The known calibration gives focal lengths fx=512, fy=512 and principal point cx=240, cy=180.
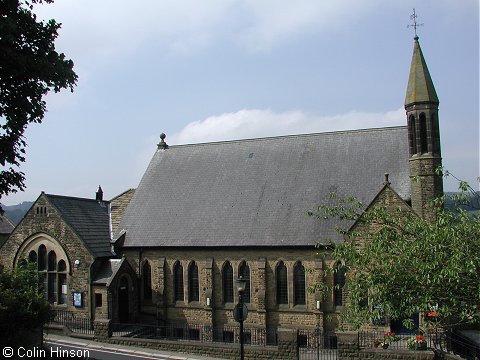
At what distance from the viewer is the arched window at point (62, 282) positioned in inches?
1247

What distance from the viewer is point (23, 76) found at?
15703 millimetres

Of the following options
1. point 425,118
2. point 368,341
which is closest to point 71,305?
point 368,341

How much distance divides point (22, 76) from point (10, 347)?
10.0 metres

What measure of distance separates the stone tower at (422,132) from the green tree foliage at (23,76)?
1750 centimetres

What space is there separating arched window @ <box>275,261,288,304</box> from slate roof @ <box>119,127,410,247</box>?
58.0 inches

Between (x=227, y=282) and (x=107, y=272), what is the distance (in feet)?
Result: 24.1

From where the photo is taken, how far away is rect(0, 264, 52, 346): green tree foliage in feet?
61.0

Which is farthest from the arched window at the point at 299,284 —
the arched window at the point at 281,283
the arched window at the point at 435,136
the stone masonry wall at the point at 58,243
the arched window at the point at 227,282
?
the stone masonry wall at the point at 58,243

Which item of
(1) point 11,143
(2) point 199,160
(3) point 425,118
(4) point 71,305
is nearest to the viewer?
(1) point 11,143

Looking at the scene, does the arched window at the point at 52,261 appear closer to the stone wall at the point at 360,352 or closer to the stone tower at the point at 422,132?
the stone wall at the point at 360,352

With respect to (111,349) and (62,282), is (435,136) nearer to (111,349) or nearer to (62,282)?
(111,349)

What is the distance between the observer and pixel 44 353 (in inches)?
813

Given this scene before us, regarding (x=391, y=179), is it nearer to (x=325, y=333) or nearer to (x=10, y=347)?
(x=325, y=333)

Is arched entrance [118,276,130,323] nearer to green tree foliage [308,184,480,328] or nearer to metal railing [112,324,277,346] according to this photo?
metal railing [112,324,277,346]
